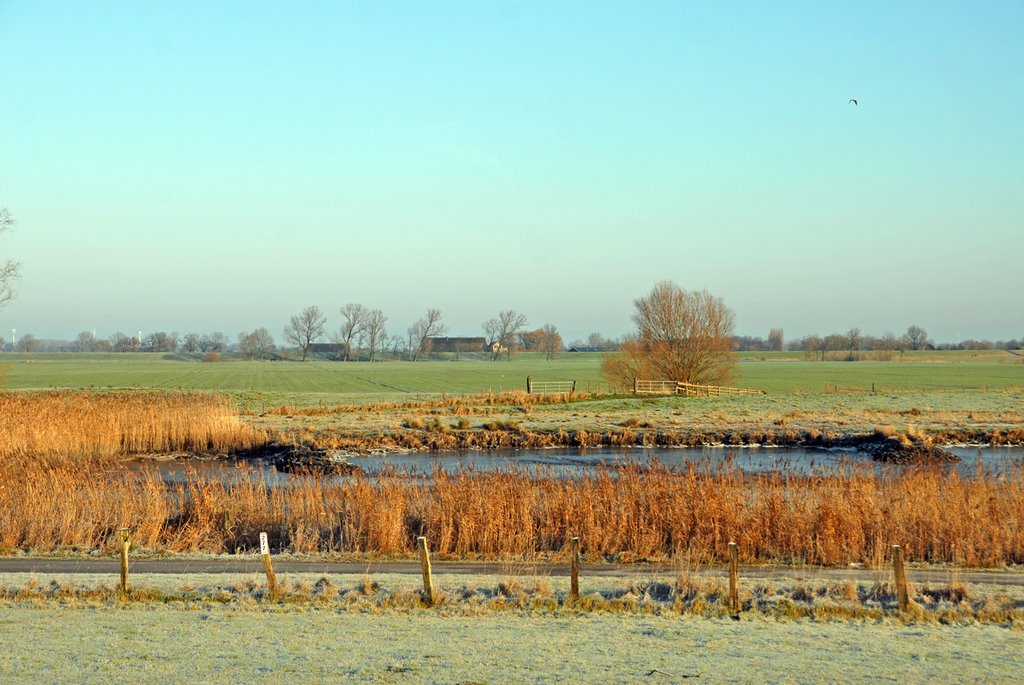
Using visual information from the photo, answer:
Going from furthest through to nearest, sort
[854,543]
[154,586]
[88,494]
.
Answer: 1. [88,494]
2. [854,543]
3. [154,586]

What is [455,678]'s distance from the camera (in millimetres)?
10711

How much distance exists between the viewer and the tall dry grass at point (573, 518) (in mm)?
19609

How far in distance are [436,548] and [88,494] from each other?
8.62 m

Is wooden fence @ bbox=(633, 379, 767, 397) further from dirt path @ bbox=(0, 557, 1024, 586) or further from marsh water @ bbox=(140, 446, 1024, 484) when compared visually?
dirt path @ bbox=(0, 557, 1024, 586)

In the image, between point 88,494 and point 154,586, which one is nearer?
point 154,586

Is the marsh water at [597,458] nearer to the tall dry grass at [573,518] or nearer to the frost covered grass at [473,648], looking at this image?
the tall dry grass at [573,518]

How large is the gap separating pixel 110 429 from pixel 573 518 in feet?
85.6

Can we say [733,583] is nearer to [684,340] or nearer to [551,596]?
[551,596]

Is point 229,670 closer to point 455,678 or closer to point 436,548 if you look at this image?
point 455,678

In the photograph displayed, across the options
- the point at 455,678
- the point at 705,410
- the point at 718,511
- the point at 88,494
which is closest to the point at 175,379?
the point at 705,410

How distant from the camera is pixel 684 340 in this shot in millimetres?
78562

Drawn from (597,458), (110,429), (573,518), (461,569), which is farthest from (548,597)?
(110,429)

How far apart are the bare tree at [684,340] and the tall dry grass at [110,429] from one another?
131 feet

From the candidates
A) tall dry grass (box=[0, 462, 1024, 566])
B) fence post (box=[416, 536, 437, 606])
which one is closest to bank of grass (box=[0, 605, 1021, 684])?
fence post (box=[416, 536, 437, 606])
